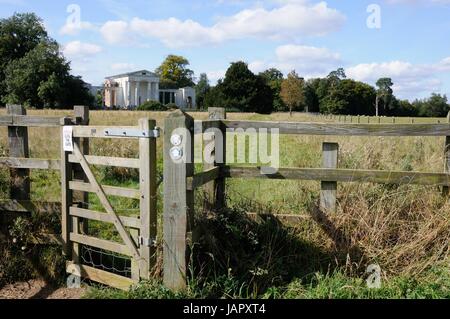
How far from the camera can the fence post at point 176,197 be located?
4312mm

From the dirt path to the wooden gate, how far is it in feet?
0.81

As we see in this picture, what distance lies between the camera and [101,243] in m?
4.98

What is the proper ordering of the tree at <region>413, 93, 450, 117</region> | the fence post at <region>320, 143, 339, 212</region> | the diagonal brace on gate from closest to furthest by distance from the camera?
1. the diagonal brace on gate
2. the fence post at <region>320, 143, 339, 212</region>
3. the tree at <region>413, 93, 450, 117</region>

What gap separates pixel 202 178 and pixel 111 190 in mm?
1054

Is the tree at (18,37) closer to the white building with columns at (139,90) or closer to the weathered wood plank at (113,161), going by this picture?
the white building with columns at (139,90)

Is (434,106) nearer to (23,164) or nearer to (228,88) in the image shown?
(228,88)

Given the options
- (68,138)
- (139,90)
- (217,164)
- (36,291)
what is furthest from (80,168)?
(139,90)

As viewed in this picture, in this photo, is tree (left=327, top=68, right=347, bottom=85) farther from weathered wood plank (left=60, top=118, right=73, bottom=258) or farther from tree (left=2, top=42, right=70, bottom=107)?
weathered wood plank (left=60, top=118, right=73, bottom=258)

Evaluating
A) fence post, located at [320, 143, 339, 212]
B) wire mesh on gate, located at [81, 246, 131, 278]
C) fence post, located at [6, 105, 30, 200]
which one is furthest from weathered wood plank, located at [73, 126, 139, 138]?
fence post, located at [320, 143, 339, 212]

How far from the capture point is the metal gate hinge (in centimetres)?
457

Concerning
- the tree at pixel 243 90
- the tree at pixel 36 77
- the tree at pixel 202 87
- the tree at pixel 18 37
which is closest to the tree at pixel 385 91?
the tree at pixel 243 90

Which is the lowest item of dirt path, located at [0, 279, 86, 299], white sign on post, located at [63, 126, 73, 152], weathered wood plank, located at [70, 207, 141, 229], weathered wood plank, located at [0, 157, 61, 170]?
dirt path, located at [0, 279, 86, 299]
